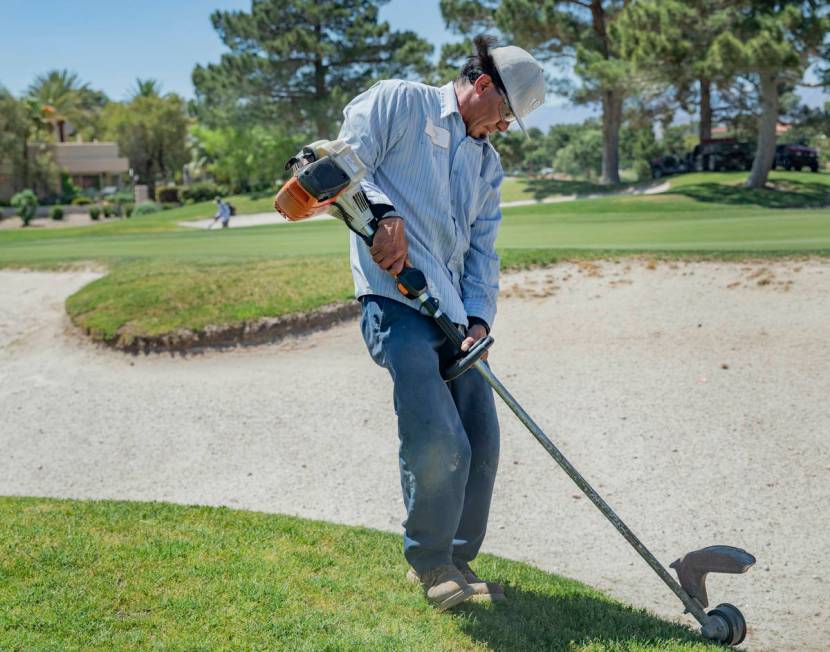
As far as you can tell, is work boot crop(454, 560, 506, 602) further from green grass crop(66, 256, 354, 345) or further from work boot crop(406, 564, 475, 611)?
green grass crop(66, 256, 354, 345)

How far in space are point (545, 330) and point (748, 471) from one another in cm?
366

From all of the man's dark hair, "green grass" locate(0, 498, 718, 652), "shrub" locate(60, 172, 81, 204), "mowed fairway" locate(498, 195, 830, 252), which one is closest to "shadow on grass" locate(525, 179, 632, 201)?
"mowed fairway" locate(498, 195, 830, 252)

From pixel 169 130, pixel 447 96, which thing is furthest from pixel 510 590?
pixel 169 130

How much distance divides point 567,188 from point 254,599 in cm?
3702

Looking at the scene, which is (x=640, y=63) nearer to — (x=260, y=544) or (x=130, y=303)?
(x=130, y=303)

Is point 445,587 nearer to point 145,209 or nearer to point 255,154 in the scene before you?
point 145,209

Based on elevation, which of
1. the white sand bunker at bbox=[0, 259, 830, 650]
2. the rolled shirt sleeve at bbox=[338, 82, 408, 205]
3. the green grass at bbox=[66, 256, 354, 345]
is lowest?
the white sand bunker at bbox=[0, 259, 830, 650]

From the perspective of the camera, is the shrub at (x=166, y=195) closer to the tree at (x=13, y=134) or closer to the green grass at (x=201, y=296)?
the tree at (x=13, y=134)

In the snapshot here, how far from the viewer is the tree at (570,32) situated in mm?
36812

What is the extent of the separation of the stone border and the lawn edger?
6742 mm

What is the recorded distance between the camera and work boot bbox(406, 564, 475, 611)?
3.73 m

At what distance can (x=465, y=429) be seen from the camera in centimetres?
415

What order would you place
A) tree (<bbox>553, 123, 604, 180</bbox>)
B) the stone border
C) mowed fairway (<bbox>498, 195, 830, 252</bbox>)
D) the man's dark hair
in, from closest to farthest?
the man's dark hair < the stone border < mowed fairway (<bbox>498, 195, 830, 252</bbox>) < tree (<bbox>553, 123, 604, 180</bbox>)

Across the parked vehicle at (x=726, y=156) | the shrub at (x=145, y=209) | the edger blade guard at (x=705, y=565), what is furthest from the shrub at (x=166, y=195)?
the edger blade guard at (x=705, y=565)
